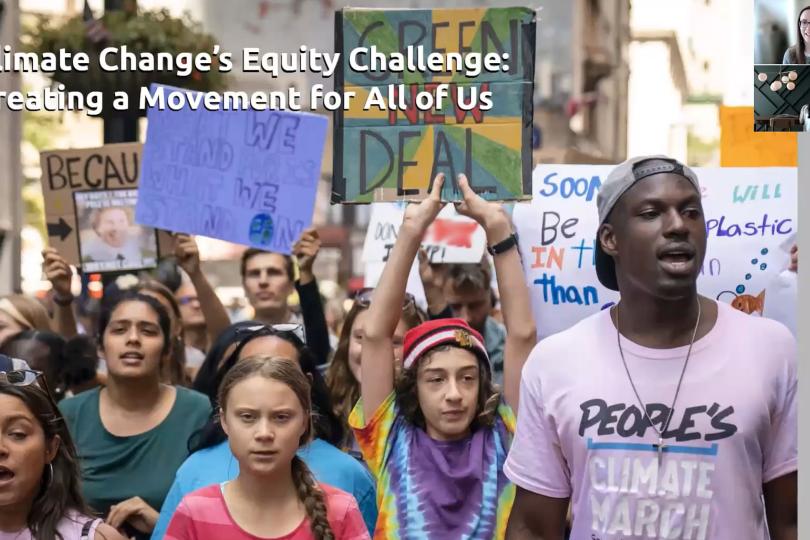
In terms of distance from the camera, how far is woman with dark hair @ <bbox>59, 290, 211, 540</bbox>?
5555 millimetres

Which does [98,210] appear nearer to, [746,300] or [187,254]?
[187,254]

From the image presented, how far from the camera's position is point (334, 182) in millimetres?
5852

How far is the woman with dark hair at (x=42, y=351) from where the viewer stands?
6.49m

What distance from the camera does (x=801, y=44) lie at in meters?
3.08

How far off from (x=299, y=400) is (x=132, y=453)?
1.41 m

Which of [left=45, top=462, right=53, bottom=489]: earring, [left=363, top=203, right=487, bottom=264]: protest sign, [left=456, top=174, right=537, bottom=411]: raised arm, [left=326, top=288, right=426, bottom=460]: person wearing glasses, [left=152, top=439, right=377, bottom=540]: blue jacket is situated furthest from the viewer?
[left=363, top=203, right=487, bottom=264]: protest sign

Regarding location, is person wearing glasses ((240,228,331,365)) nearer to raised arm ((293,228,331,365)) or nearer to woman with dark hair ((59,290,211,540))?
raised arm ((293,228,331,365))

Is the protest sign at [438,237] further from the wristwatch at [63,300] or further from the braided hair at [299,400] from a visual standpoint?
the braided hair at [299,400]

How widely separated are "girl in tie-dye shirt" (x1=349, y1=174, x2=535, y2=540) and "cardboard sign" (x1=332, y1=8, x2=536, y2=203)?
1.89 ft

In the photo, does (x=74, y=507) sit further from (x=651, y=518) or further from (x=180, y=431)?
(x=651, y=518)

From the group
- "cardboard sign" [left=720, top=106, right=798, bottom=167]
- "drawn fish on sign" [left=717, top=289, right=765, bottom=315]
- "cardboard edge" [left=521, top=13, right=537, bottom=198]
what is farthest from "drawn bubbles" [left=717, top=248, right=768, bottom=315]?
"cardboard sign" [left=720, top=106, right=798, bottom=167]

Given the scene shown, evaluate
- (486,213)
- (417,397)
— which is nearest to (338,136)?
(486,213)

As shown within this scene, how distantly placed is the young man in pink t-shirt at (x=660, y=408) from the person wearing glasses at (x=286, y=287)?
3.03 metres

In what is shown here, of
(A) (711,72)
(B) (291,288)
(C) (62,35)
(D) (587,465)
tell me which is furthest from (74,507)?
(A) (711,72)
